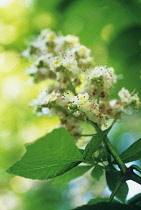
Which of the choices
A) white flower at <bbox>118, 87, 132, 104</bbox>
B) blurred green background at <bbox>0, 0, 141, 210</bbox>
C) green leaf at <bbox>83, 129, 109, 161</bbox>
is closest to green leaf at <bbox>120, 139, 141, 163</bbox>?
green leaf at <bbox>83, 129, 109, 161</bbox>

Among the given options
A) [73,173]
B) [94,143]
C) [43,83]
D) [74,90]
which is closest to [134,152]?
[94,143]

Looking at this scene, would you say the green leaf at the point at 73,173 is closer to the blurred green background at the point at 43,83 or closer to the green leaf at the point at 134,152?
the green leaf at the point at 134,152

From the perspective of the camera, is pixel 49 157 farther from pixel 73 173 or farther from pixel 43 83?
pixel 43 83

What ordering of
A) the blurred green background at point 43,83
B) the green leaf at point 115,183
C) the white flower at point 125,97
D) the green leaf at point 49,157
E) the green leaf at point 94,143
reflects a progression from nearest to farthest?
the green leaf at point 49,157 < the green leaf at point 94,143 < the green leaf at point 115,183 < the white flower at point 125,97 < the blurred green background at point 43,83

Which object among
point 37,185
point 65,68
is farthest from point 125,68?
point 37,185

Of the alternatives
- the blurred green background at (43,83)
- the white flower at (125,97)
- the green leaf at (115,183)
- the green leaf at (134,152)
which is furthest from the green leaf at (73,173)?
the blurred green background at (43,83)

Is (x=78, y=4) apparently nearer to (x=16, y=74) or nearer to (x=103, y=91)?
(x=103, y=91)
